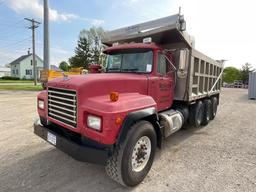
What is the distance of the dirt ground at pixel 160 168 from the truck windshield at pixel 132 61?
6.61 ft

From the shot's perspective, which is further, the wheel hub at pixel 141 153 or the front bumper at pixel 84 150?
the wheel hub at pixel 141 153

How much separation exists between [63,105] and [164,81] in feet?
7.96

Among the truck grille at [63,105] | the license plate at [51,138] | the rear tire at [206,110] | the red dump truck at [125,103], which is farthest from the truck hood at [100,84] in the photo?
the rear tire at [206,110]

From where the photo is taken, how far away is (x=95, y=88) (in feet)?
10.2

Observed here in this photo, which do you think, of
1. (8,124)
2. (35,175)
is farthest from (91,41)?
(35,175)

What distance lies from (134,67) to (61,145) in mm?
2249

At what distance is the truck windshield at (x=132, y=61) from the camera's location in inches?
169

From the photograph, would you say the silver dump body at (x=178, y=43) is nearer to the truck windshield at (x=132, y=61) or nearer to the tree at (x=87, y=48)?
the truck windshield at (x=132, y=61)

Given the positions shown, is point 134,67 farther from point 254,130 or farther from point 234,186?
point 254,130

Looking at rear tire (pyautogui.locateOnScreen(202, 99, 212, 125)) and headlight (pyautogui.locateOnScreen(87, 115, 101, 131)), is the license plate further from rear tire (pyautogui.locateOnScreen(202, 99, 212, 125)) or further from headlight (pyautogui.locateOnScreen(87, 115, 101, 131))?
rear tire (pyautogui.locateOnScreen(202, 99, 212, 125))

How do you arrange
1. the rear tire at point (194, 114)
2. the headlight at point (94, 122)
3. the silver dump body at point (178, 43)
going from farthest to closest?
1. the rear tire at point (194, 114)
2. the silver dump body at point (178, 43)
3. the headlight at point (94, 122)

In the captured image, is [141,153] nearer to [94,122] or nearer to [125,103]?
[125,103]

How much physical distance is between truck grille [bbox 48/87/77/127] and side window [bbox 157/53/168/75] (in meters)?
2.19

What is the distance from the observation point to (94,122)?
281 cm
